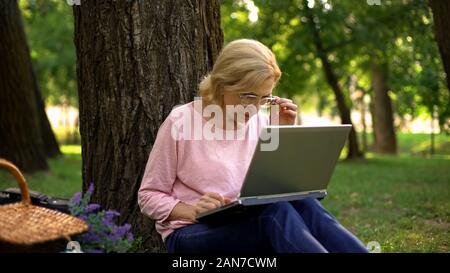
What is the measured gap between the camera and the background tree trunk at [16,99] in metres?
8.83

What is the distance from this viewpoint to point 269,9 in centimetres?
1371

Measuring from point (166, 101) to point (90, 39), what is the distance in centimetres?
57

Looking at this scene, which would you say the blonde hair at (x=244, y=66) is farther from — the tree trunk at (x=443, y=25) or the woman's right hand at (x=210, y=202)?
the tree trunk at (x=443, y=25)

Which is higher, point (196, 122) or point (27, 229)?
point (196, 122)

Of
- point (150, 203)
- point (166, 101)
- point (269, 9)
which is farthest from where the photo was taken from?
point (269, 9)

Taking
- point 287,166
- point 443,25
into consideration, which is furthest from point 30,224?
point 443,25

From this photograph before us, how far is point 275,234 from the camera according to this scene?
281 cm

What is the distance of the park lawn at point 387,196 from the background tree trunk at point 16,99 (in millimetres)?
308

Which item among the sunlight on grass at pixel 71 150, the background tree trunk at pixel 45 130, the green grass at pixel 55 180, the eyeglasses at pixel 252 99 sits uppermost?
the eyeglasses at pixel 252 99

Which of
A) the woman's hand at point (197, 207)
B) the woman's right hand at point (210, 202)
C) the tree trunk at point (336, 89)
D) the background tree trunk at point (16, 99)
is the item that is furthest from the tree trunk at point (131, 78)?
the tree trunk at point (336, 89)

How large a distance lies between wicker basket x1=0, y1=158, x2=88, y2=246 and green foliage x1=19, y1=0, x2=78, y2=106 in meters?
13.8
